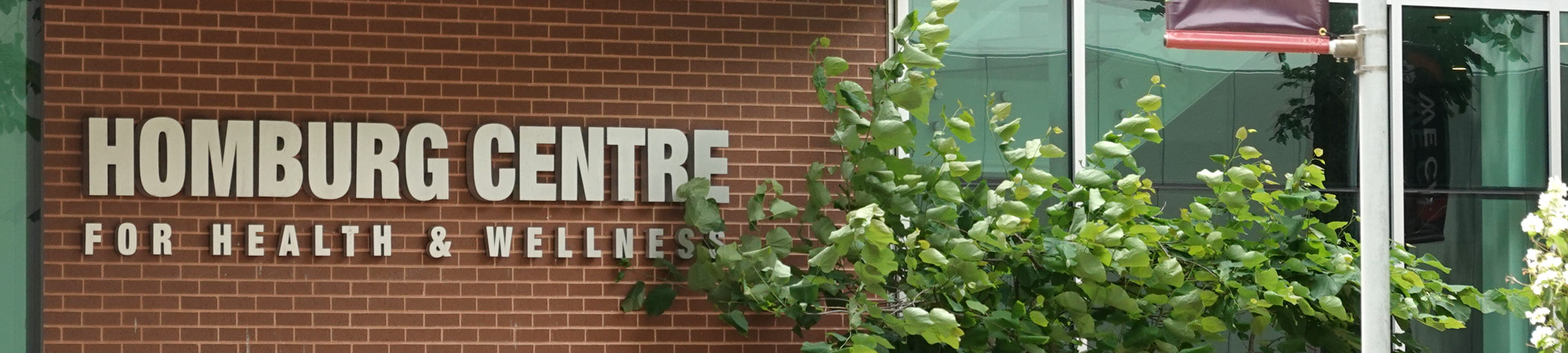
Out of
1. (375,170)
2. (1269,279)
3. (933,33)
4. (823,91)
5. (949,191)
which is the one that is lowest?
(1269,279)

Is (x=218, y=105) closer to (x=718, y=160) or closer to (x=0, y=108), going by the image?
(x=0, y=108)

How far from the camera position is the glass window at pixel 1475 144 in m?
7.28

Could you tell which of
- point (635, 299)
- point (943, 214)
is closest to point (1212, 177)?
point (943, 214)

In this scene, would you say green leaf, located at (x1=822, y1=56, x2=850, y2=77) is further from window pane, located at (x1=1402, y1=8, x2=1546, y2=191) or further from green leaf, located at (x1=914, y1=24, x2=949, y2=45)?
window pane, located at (x1=1402, y1=8, x2=1546, y2=191)

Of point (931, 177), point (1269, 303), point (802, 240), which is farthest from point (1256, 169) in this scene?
point (802, 240)

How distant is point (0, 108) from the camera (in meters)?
5.95

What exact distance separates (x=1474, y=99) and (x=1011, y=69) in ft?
8.24

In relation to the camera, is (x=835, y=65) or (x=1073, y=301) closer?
(x=1073, y=301)

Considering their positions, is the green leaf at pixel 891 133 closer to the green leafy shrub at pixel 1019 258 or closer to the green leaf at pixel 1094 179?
the green leafy shrub at pixel 1019 258

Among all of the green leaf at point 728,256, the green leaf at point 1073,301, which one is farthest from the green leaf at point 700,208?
the green leaf at point 1073,301

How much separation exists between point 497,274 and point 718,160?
43.3 inches

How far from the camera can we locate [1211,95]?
23.1 feet

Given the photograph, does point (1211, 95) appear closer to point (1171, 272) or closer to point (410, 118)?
point (1171, 272)

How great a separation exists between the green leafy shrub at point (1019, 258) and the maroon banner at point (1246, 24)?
145cm
